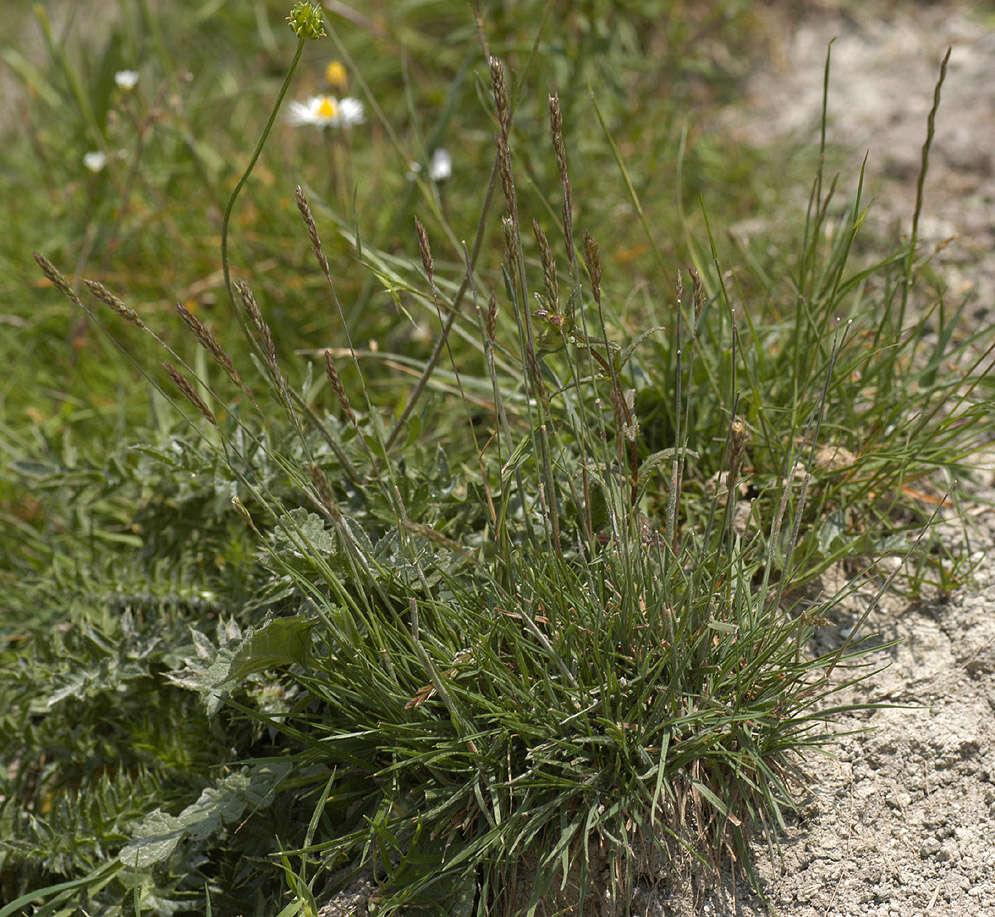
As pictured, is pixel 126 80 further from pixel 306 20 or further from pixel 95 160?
pixel 306 20

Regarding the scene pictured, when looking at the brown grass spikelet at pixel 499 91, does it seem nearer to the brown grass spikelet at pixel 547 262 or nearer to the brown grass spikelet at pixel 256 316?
the brown grass spikelet at pixel 547 262

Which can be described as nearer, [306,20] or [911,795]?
[306,20]

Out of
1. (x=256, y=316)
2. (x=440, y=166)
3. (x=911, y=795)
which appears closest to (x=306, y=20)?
(x=256, y=316)

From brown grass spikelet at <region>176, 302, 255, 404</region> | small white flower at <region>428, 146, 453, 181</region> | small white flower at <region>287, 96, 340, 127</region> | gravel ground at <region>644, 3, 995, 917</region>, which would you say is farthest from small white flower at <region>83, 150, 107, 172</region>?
gravel ground at <region>644, 3, 995, 917</region>

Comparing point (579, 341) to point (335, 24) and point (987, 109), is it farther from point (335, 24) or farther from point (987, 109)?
point (335, 24)

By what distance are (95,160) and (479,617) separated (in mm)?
2390

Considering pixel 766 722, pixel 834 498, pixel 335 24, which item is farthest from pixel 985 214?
pixel 335 24

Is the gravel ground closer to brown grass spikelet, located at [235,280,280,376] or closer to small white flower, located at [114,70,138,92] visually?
brown grass spikelet, located at [235,280,280,376]

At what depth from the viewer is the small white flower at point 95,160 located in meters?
3.23

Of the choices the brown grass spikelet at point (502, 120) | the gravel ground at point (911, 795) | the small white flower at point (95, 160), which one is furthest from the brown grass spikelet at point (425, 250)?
the small white flower at point (95, 160)

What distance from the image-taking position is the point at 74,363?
9.81 ft

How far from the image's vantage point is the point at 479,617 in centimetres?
174

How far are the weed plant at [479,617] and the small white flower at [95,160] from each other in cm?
127

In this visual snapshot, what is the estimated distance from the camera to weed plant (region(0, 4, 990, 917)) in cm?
161
